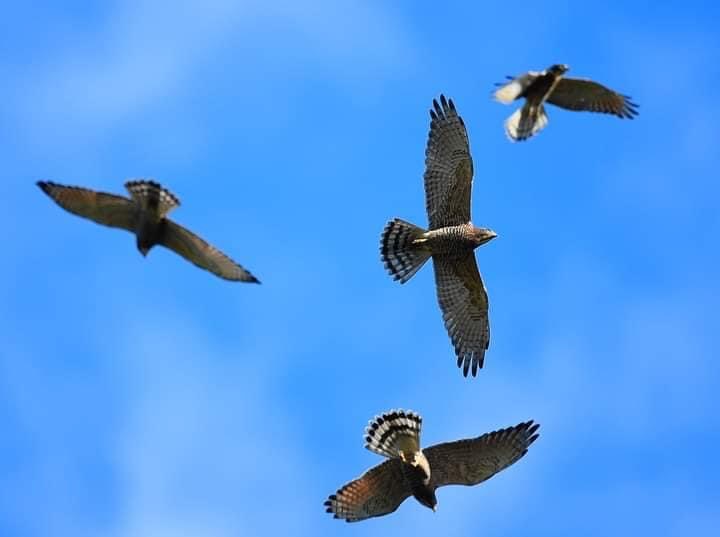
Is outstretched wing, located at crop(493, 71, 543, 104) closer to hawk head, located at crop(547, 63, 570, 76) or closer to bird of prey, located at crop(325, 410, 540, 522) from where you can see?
hawk head, located at crop(547, 63, 570, 76)

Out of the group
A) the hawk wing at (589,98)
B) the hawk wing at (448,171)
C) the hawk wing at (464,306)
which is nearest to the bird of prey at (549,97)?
the hawk wing at (589,98)

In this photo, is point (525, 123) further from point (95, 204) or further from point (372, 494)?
point (95, 204)

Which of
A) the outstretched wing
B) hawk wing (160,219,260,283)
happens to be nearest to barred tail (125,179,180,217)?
hawk wing (160,219,260,283)

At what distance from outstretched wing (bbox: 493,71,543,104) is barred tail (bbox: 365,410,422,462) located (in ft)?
13.2

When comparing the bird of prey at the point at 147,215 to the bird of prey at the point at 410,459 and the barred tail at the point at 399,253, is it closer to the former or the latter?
the bird of prey at the point at 410,459

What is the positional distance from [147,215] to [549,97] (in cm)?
505

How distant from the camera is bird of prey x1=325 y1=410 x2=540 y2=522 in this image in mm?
15680

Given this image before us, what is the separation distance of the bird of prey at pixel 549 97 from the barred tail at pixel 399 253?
254 cm

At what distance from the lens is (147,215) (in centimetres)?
1381

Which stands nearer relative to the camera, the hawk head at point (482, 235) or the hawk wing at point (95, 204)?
the hawk wing at point (95, 204)

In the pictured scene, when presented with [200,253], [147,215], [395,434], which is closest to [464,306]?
[395,434]

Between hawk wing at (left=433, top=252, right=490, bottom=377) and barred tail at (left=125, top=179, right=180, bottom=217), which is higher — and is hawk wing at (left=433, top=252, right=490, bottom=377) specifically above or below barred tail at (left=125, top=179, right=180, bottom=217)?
above

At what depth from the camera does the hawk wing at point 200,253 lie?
13414 millimetres

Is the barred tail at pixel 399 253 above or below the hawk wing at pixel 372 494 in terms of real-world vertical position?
above
